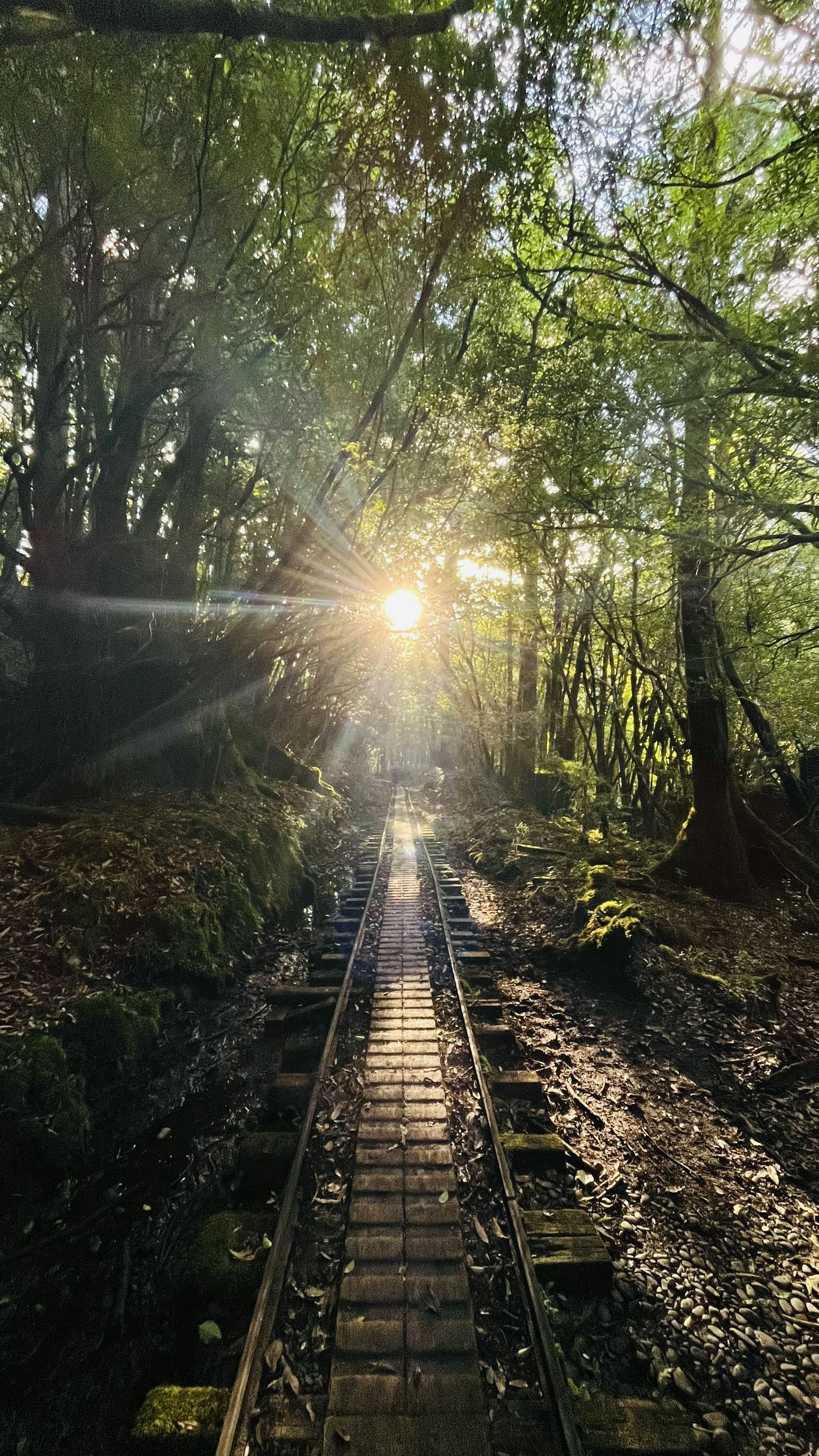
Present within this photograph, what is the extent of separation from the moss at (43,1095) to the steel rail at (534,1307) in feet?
10.4

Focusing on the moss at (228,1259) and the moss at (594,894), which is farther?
the moss at (594,894)

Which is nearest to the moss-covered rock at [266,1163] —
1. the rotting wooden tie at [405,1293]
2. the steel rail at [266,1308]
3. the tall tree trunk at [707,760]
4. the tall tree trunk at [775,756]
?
the steel rail at [266,1308]

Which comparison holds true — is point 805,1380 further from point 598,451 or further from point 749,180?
point 749,180

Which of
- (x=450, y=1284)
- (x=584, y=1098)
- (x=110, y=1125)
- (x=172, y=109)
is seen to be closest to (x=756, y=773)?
(x=584, y=1098)

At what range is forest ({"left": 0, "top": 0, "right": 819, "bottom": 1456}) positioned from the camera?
5.02 metres

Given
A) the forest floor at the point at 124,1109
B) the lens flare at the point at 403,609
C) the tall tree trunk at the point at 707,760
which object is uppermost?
the lens flare at the point at 403,609

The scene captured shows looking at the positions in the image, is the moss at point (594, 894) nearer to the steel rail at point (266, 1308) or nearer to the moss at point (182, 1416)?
the steel rail at point (266, 1308)

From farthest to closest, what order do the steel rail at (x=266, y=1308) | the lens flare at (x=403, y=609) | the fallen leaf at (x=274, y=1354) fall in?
the lens flare at (x=403, y=609) < the fallen leaf at (x=274, y=1354) < the steel rail at (x=266, y=1308)

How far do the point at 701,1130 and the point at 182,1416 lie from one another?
160 inches

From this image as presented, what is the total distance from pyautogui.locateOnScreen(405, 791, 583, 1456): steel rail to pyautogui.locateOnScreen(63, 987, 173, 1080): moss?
10.3ft

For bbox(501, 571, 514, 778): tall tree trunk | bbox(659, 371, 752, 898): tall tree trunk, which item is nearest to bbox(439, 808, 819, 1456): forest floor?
bbox(659, 371, 752, 898): tall tree trunk

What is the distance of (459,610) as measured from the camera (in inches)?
637

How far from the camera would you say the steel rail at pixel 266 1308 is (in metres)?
2.37

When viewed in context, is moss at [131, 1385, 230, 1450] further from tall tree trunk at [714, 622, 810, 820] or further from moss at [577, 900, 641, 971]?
tall tree trunk at [714, 622, 810, 820]
